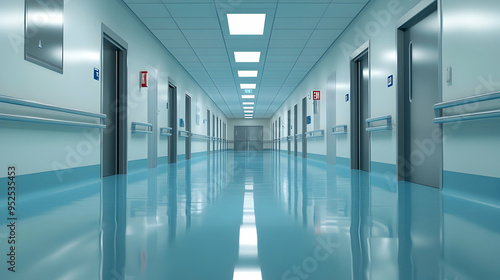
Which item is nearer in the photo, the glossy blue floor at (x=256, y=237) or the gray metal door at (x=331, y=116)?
the glossy blue floor at (x=256, y=237)

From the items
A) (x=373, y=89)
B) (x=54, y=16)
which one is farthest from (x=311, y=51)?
(x=54, y=16)

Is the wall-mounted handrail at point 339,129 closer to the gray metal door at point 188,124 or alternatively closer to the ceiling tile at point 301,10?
the ceiling tile at point 301,10

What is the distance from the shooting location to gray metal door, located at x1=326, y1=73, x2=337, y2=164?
→ 8.17 metres

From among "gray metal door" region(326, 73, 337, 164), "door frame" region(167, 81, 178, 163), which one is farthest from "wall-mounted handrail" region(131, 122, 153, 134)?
"gray metal door" region(326, 73, 337, 164)

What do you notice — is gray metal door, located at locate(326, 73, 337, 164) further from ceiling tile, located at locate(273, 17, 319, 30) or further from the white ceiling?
ceiling tile, located at locate(273, 17, 319, 30)

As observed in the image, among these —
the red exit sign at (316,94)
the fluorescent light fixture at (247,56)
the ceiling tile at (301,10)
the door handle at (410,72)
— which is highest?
the fluorescent light fixture at (247,56)

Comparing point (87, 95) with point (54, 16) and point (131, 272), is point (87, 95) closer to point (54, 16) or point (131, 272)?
point (54, 16)

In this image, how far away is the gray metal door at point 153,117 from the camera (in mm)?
7121

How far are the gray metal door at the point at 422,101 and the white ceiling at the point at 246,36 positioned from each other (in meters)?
1.62

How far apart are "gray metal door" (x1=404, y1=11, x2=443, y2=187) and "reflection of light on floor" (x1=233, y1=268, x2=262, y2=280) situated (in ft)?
10.0

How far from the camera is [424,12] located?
405 centimetres

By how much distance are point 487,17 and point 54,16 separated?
4.51m

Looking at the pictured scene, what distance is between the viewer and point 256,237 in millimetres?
1816

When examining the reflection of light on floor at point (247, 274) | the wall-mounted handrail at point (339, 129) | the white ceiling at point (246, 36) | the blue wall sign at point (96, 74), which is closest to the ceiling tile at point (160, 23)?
the white ceiling at point (246, 36)
